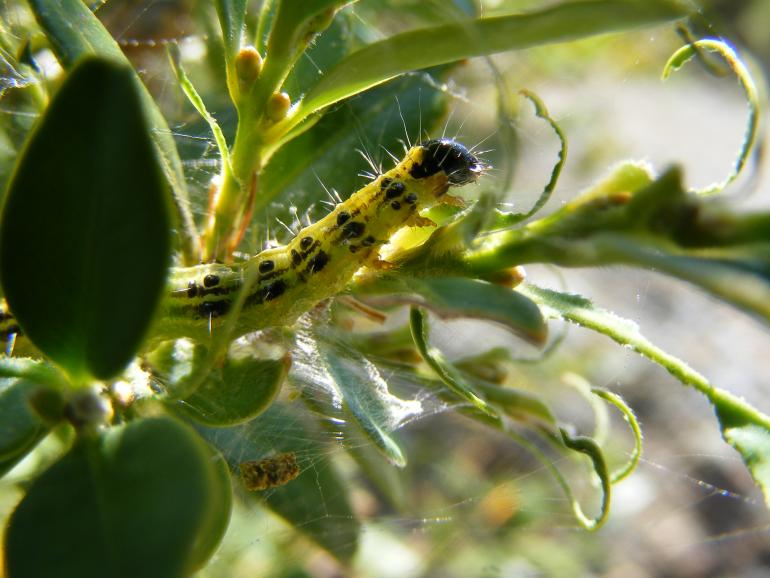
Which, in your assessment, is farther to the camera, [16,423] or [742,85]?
[742,85]

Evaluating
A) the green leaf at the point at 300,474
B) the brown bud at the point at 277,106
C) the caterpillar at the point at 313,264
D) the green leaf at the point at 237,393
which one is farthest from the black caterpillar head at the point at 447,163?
the green leaf at the point at 300,474

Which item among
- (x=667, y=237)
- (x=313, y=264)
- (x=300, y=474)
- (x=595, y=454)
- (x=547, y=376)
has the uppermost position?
(x=667, y=237)

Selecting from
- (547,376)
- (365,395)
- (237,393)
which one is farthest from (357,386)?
(547,376)

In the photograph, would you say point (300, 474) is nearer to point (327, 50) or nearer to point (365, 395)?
point (365, 395)

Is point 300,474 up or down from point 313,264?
down

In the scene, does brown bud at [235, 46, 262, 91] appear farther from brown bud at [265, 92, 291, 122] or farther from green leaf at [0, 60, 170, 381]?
green leaf at [0, 60, 170, 381]

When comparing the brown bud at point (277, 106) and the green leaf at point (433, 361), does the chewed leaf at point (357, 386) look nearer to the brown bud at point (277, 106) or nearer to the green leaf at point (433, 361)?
the green leaf at point (433, 361)

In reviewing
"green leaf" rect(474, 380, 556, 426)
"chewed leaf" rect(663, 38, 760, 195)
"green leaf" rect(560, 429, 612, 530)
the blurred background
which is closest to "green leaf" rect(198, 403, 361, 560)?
the blurred background

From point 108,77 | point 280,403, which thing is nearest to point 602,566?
point 280,403
